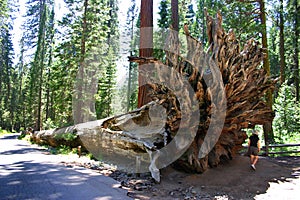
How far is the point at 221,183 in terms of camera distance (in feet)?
20.2

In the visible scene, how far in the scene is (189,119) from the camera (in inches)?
259

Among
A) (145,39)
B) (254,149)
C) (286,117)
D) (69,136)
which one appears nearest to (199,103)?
(254,149)

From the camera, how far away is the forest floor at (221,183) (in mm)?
5328

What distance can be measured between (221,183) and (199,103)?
2.10 metres

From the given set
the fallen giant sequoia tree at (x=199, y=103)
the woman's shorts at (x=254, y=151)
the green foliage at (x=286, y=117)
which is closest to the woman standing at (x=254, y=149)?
the woman's shorts at (x=254, y=151)

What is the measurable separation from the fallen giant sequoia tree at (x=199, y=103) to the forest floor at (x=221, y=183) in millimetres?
291

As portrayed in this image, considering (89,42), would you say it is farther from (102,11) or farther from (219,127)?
(219,127)

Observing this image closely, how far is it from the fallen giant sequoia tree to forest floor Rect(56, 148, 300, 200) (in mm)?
291

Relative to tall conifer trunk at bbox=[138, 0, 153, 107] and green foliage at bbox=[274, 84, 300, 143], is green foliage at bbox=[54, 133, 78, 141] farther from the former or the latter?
Answer: green foliage at bbox=[274, 84, 300, 143]

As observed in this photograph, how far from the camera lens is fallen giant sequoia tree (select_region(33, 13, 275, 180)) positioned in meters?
6.39

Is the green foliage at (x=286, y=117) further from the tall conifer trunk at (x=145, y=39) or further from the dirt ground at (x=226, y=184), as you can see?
the tall conifer trunk at (x=145, y=39)

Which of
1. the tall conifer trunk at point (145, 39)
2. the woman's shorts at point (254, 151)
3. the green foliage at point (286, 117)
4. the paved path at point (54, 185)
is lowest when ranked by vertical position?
the paved path at point (54, 185)

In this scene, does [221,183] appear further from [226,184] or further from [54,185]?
[54,185]

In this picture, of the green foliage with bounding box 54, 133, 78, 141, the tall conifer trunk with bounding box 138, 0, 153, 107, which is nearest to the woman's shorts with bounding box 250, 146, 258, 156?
the tall conifer trunk with bounding box 138, 0, 153, 107
